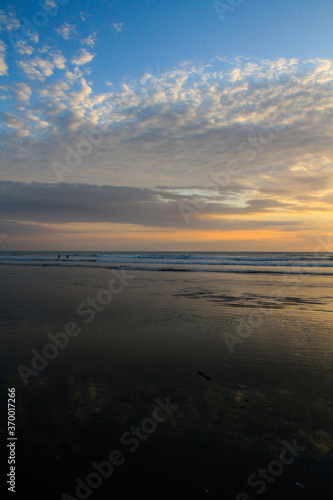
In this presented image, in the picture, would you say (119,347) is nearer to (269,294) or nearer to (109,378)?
(109,378)

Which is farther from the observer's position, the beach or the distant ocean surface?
the distant ocean surface

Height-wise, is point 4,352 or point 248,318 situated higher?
point 248,318

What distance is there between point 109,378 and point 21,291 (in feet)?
43.9

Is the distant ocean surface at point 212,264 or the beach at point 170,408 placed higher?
the distant ocean surface at point 212,264

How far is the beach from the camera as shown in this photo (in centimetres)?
334

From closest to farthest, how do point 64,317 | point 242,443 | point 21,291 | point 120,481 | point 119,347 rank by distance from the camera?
1. point 120,481
2. point 242,443
3. point 119,347
4. point 64,317
5. point 21,291

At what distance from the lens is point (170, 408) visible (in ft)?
15.5

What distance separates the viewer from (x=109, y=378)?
5738 mm

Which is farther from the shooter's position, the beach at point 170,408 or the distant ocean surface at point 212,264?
the distant ocean surface at point 212,264

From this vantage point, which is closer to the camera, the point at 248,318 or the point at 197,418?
the point at 197,418

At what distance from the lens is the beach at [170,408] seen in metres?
3.34

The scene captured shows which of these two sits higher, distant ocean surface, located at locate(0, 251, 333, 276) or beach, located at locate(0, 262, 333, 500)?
distant ocean surface, located at locate(0, 251, 333, 276)

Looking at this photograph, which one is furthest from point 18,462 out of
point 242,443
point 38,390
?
point 242,443

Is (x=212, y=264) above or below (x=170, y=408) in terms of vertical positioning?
above
